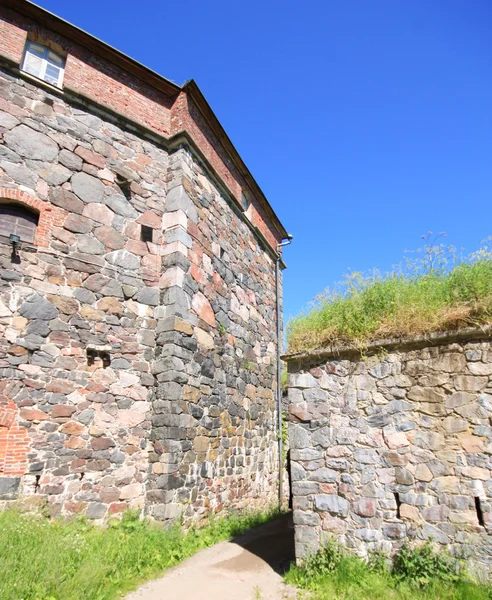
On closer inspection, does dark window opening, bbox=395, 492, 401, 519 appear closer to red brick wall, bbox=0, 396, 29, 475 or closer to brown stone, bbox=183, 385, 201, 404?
brown stone, bbox=183, 385, 201, 404

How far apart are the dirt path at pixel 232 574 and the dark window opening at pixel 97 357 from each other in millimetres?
2936

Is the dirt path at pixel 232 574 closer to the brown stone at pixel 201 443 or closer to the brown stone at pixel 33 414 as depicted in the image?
the brown stone at pixel 201 443

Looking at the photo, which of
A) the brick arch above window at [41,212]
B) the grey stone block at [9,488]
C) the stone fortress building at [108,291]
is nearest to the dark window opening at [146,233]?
the stone fortress building at [108,291]

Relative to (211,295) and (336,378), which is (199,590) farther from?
(211,295)

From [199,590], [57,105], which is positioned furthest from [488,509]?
[57,105]

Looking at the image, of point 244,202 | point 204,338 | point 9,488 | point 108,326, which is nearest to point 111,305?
point 108,326

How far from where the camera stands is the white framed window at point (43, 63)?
6.69m

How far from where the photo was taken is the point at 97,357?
6.36 metres

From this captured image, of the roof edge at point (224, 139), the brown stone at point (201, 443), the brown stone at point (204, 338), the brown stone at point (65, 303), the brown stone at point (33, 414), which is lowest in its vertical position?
the brown stone at point (201, 443)

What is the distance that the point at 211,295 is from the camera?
8.20 meters

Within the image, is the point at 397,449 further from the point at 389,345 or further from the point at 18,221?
the point at 18,221

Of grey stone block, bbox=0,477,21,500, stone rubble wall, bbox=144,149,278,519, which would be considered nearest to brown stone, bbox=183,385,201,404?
stone rubble wall, bbox=144,149,278,519

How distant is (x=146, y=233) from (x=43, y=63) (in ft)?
10.2

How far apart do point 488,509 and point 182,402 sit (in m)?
4.20
